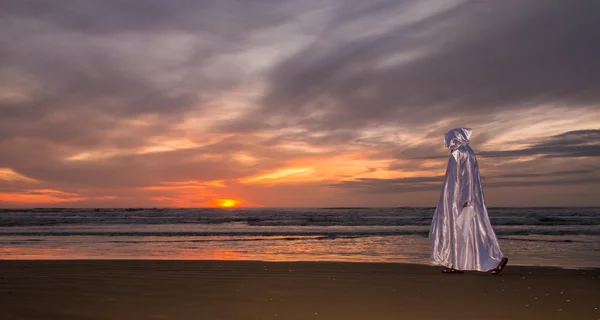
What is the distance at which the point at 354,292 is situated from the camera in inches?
286

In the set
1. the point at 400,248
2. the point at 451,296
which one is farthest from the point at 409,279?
the point at 400,248

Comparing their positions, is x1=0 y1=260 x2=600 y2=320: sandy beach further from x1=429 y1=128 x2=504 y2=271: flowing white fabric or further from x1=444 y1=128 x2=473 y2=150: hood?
x1=444 y1=128 x2=473 y2=150: hood

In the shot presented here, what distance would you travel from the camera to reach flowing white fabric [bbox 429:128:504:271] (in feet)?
30.7

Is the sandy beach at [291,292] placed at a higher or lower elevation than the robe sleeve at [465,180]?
lower

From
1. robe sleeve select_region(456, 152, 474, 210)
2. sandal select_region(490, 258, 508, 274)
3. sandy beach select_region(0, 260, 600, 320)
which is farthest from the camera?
robe sleeve select_region(456, 152, 474, 210)

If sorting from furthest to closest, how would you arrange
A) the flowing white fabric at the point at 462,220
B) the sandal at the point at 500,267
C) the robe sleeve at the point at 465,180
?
the robe sleeve at the point at 465,180, the flowing white fabric at the point at 462,220, the sandal at the point at 500,267

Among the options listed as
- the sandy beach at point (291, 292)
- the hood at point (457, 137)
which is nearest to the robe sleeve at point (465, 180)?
the hood at point (457, 137)

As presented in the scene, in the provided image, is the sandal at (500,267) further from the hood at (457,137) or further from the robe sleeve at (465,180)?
the hood at (457,137)

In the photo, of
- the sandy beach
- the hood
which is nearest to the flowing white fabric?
the hood

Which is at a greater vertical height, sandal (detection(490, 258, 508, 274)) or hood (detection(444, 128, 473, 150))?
hood (detection(444, 128, 473, 150))

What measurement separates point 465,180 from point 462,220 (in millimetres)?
755

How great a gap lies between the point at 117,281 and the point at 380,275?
451 centimetres

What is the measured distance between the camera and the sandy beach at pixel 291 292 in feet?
19.2

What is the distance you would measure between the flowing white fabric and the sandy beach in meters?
0.42
